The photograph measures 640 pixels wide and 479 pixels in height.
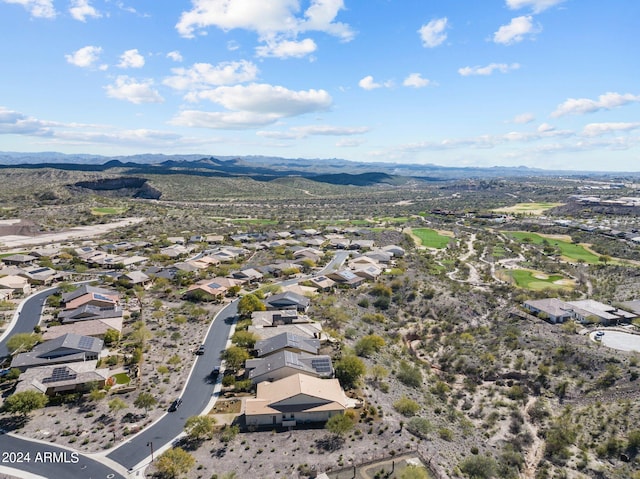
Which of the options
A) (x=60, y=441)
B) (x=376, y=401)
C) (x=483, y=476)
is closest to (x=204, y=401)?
(x=60, y=441)

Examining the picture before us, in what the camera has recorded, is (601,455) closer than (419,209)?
Yes

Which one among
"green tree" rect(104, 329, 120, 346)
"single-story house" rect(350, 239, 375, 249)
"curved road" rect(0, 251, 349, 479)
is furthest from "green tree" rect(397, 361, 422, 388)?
"single-story house" rect(350, 239, 375, 249)

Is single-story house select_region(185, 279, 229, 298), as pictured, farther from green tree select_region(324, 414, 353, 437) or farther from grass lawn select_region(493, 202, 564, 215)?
grass lawn select_region(493, 202, 564, 215)

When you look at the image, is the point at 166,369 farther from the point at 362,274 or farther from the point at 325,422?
the point at 362,274

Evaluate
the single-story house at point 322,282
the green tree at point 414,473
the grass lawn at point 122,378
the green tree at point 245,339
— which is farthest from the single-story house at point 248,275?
the green tree at point 414,473

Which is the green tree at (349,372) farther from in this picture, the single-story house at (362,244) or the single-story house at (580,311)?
the single-story house at (362,244)

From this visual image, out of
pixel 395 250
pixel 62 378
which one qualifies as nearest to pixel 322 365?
pixel 62 378
